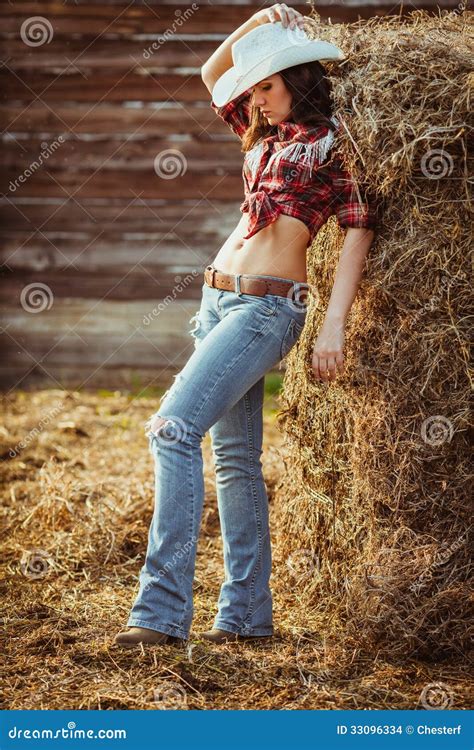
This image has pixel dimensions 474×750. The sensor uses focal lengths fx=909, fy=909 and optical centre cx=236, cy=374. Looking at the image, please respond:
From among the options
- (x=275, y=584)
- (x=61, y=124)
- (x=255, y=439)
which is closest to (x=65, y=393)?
(x=61, y=124)

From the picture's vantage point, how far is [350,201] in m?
2.64

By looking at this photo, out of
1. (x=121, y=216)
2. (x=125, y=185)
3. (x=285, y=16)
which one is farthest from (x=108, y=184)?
(x=285, y=16)

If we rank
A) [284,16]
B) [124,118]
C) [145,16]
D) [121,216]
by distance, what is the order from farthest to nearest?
1. [121,216]
2. [124,118]
3. [145,16]
4. [284,16]

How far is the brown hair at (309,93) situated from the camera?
2.68 meters

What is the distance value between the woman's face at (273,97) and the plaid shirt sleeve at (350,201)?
22 cm

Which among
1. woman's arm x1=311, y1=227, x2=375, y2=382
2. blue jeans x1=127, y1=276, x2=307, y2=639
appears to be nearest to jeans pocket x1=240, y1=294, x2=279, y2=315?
blue jeans x1=127, y1=276, x2=307, y2=639

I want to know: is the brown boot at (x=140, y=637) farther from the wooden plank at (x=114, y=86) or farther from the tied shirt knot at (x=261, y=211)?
the wooden plank at (x=114, y=86)

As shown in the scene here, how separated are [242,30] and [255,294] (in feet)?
3.13

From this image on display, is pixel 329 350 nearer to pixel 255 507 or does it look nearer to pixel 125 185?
pixel 255 507

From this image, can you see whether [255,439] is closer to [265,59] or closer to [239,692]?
[239,692]

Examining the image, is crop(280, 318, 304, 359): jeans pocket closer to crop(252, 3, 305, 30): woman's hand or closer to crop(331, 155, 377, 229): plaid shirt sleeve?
crop(331, 155, 377, 229): plaid shirt sleeve

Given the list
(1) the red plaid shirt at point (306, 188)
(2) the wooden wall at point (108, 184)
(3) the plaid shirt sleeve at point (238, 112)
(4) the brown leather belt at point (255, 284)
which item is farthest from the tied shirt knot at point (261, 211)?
(2) the wooden wall at point (108, 184)

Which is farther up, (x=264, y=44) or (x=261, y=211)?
(x=264, y=44)

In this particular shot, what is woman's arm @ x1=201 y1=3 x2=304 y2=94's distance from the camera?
2805 millimetres
